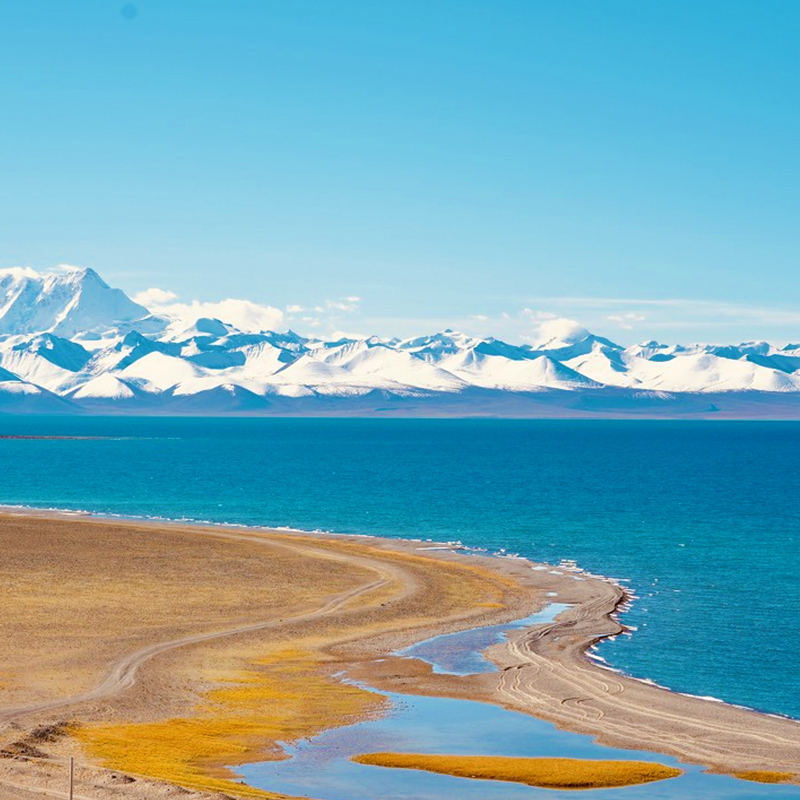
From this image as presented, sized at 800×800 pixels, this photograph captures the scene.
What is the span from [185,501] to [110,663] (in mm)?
82905

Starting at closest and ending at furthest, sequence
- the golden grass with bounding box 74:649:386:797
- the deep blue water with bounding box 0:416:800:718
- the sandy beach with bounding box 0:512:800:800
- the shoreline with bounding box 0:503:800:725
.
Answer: the golden grass with bounding box 74:649:386:797, the sandy beach with bounding box 0:512:800:800, the shoreline with bounding box 0:503:800:725, the deep blue water with bounding box 0:416:800:718

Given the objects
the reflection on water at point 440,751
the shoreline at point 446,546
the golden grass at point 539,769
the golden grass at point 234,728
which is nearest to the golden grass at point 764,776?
the reflection on water at point 440,751

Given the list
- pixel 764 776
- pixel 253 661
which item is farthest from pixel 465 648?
pixel 764 776

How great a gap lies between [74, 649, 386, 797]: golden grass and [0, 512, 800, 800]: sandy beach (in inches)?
3.8

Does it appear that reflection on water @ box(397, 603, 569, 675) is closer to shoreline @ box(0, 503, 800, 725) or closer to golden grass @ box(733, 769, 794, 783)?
shoreline @ box(0, 503, 800, 725)

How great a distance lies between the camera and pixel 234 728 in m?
40.5

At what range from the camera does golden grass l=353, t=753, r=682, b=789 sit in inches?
1396

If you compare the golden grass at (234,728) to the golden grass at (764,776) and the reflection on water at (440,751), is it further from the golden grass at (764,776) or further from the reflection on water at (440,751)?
the golden grass at (764,776)

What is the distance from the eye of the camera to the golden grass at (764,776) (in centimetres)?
3612

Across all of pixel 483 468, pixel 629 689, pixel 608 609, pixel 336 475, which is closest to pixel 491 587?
pixel 608 609

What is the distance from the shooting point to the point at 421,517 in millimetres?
116188

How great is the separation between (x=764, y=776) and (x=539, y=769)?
21.5ft

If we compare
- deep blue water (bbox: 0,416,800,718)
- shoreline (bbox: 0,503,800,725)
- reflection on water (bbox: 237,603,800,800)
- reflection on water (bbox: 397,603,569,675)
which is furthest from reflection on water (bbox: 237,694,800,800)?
deep blue water (bbox: 0,416,800,718)

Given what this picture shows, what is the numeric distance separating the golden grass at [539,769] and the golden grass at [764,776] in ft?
5.98
